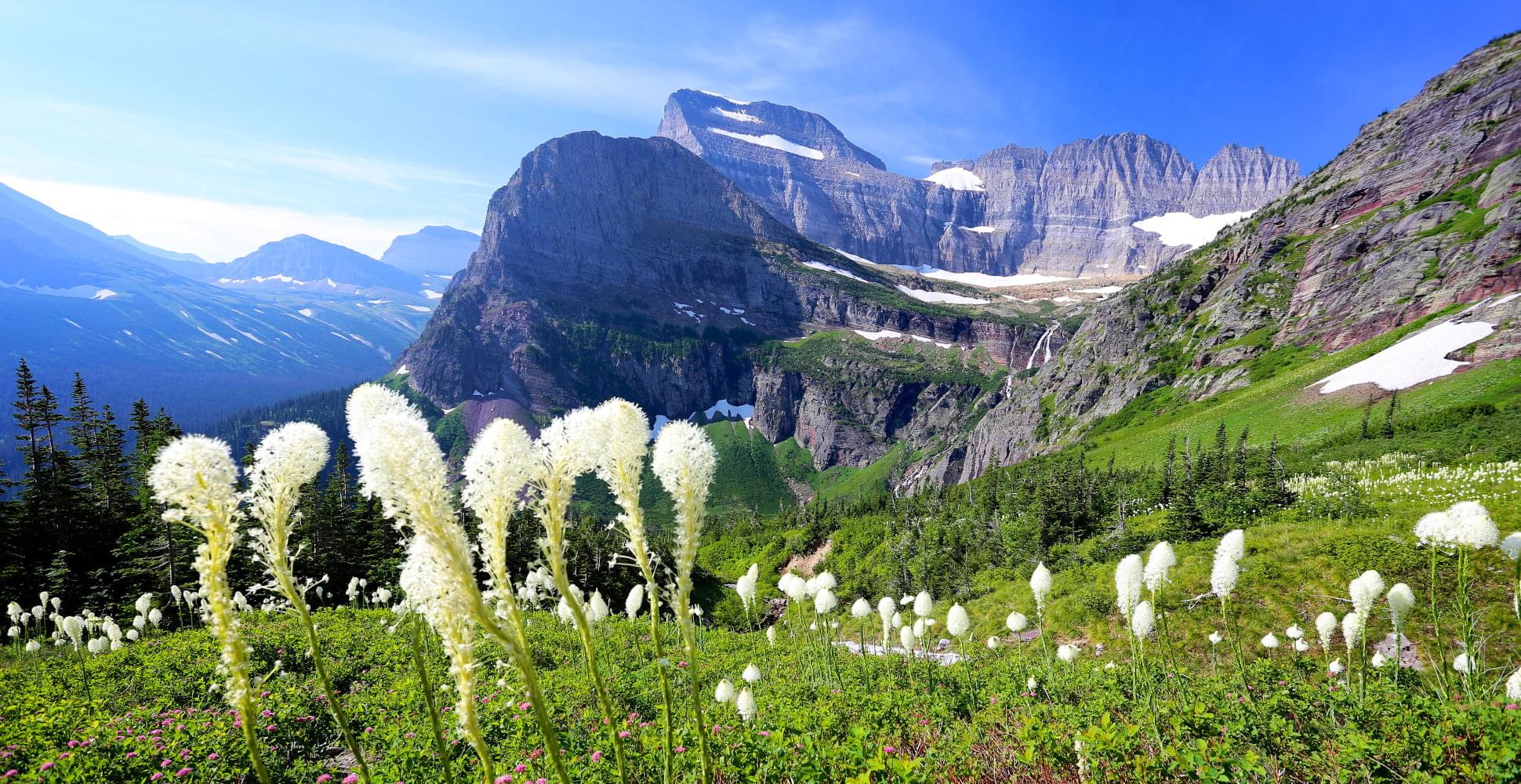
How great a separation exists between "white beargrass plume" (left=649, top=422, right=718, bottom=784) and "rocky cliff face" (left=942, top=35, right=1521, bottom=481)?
80.6 metres

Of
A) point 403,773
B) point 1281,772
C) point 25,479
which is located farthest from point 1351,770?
point 25,479

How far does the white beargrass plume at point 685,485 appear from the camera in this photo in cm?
387

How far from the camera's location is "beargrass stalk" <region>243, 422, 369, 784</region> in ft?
12.6

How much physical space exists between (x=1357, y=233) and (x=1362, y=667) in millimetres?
132445

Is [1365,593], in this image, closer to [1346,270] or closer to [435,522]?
[435,522]

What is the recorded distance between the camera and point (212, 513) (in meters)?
3.61

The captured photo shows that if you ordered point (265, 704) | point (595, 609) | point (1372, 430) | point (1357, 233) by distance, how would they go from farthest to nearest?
point (1357, 233), point (1372, 430), point (595, 609), point (265, 704)

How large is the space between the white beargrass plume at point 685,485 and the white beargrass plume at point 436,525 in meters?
1.12

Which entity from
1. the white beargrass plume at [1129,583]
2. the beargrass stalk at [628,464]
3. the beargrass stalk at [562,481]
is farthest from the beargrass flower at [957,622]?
the beargrass stalk at [562,481]

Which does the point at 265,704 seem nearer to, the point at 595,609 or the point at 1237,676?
the point at 595,609

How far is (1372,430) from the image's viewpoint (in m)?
46.4

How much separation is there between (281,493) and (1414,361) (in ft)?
289

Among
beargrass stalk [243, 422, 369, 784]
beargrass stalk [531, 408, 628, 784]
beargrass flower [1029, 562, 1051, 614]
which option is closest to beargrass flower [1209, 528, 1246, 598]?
beargrass flower [1029, 562, 1051, 614]

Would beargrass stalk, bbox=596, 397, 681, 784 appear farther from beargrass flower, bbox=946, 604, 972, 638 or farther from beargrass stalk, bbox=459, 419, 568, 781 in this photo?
beargrass flower, bbox=946, 604, 972, 638
